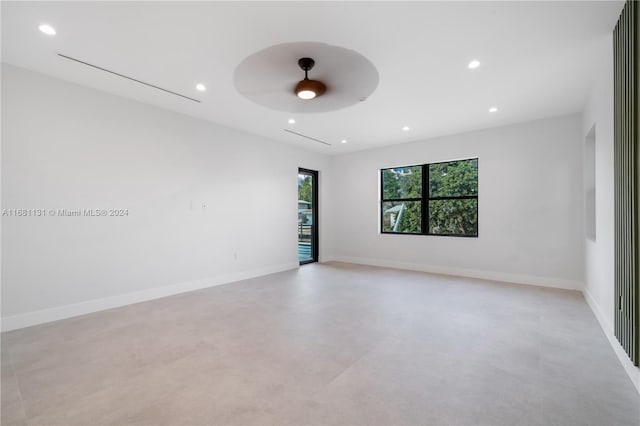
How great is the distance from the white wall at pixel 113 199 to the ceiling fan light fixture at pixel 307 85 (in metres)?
2.58

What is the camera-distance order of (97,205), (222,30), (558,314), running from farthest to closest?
(97,205) → (558,314) → (222,30)

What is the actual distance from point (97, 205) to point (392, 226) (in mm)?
5430

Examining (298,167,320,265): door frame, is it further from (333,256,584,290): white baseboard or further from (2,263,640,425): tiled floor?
(2,263,640,425): tiled floor

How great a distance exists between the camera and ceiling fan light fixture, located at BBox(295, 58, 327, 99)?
2697 mm

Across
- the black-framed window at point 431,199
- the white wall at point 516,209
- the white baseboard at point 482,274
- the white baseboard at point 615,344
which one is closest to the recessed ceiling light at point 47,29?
the white baseboard at point 615,344

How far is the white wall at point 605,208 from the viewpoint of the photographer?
2.67 meters

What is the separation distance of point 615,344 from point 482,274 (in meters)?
2.87

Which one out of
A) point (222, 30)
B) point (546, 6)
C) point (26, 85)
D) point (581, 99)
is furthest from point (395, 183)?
point (26, 85)

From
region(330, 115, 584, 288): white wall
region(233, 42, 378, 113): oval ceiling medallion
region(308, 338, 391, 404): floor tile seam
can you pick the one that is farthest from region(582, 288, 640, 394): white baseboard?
region(233, 42, 378, 113): oval ceiling medallion

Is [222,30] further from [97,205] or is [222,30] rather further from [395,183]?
[395,183]

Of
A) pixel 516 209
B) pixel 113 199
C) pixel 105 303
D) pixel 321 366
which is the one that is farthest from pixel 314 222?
pixel 321 366

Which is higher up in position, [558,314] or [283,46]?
[283,46]

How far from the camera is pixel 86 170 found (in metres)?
3.57

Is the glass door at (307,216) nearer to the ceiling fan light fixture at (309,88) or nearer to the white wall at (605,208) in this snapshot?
the ceiling fan light fixture at (309,88)
